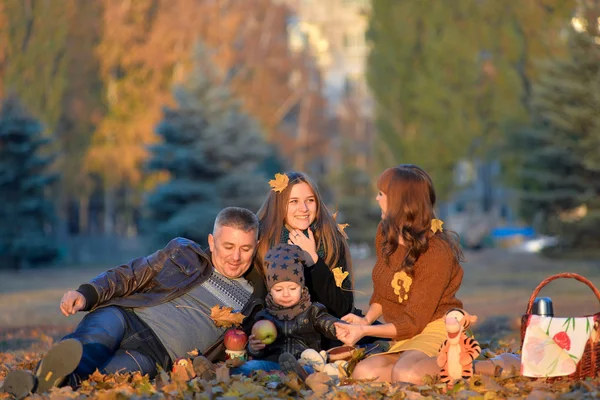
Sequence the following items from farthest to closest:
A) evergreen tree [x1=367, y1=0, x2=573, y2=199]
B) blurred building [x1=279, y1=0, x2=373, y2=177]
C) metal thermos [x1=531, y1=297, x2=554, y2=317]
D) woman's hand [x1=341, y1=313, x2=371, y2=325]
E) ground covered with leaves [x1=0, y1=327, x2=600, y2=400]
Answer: blurred building [x1=279, y1=0, x2=373, y2=177]
evergreen tree [x1=367, y1=0, x2=573, y2=199]
woman's hand [x1=341, y1=313, x2=371, y2=325]
metal thermos [x1=531, y1=297, x2=554, y2=317]
ground covered with leaves [x1=0, y1=327, x2=600, y2=400]

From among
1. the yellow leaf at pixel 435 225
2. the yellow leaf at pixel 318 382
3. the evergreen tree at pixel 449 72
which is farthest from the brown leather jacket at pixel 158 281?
the evergreen tree at pixel 449 72

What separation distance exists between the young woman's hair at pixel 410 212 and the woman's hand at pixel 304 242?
2.31ft

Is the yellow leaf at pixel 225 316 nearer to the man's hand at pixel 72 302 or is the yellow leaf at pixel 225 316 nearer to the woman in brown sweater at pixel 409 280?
the woman in brown sweater at pixel 409 280

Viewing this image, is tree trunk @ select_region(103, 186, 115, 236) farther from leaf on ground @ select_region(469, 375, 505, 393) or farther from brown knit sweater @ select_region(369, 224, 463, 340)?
leaf on ground @ select_region(469, 375, 505, 393)

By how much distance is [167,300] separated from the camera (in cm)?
624

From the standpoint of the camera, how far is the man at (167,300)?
229 inches

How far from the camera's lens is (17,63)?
3406 cm

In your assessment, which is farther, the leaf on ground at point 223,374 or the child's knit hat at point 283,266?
the child's knit hat at point 283,266

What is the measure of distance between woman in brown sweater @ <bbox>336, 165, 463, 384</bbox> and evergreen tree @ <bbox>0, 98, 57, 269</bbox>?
2333 centimetres

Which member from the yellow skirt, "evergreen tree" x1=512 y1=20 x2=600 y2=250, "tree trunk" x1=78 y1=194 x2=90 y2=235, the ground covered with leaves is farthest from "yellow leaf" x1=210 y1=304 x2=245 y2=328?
"tree trunk" x1=78 y1=194 x2=90 y2=235

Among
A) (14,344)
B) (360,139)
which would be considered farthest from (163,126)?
(360,139)

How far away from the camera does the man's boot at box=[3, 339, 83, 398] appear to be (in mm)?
5155

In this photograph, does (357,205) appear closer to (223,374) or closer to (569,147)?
(569,147)

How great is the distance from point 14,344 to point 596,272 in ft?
46.3
